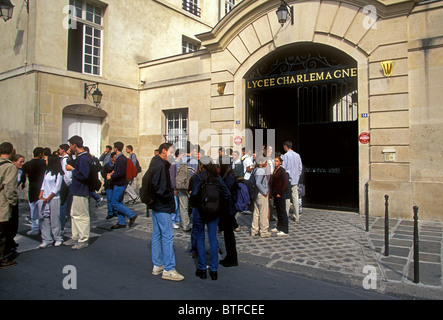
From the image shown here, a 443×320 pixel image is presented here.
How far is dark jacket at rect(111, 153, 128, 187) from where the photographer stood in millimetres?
7324

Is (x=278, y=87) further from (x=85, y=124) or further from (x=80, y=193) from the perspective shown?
(x=85, y=124)

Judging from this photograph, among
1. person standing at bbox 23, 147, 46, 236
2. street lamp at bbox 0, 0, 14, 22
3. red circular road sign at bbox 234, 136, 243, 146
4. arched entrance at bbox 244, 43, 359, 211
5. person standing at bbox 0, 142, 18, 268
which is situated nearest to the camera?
person standing at bbox 0, 142, 18, 268

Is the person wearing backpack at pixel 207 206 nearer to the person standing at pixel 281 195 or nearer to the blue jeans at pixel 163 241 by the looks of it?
the blue jeans at pixel 163 241

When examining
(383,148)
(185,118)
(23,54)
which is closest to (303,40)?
(383,148)

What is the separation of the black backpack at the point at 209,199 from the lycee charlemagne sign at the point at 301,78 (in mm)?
6541

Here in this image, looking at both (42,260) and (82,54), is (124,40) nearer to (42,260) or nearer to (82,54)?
(82,54)

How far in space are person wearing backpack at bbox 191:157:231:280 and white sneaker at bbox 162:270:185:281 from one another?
0.27m

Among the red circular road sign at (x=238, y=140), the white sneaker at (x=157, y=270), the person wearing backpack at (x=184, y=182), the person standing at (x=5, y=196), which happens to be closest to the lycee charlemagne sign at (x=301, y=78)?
the red circular road sign at (x=238, y=140)

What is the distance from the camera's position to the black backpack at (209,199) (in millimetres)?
4273

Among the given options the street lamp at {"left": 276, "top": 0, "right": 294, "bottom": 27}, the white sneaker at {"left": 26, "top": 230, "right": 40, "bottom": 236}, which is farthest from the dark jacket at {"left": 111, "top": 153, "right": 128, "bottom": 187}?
the street lamp at {"left": 276, "top": 0, "right": 294, "bottom": 27}

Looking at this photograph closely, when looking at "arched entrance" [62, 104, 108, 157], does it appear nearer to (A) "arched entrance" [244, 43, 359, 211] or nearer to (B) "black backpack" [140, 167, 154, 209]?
(A) "arched entrance" [244, 43, 359, 211]

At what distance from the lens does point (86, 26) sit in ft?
41.1

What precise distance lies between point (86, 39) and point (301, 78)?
8635 mm

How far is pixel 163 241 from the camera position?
4277 mm
